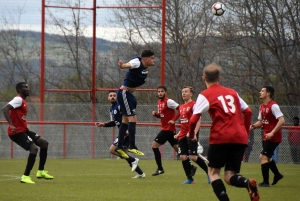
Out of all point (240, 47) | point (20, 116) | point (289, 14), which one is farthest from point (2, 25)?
point (20, 116)

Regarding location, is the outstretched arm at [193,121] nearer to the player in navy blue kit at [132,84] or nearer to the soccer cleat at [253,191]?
the soccer cleat at [253,191]

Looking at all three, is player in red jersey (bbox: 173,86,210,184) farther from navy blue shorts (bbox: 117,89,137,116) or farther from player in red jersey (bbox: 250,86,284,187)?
player in red jersey (bbox: 250,86,284,187)

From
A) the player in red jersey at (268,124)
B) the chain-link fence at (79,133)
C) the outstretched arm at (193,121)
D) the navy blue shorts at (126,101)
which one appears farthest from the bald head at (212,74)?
the chain-link fence at (79,133)

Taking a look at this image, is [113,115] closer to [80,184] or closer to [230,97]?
[80,184]

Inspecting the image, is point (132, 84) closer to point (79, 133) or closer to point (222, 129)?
point (222, 129)

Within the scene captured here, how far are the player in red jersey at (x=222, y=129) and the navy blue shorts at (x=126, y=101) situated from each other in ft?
15.8

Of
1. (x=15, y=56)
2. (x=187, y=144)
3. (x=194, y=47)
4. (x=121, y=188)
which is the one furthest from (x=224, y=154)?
(x=15, y=56)

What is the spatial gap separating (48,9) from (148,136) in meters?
6.14

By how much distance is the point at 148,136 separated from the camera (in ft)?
81.9

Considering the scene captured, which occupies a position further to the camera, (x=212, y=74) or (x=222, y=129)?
(x=212, y=74)

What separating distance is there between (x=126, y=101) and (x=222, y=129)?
207 inches

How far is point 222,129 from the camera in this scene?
8.79 m

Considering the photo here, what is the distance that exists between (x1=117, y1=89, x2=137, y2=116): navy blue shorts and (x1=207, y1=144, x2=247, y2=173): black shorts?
4.96 m

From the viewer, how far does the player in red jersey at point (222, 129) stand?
8.76 metres
